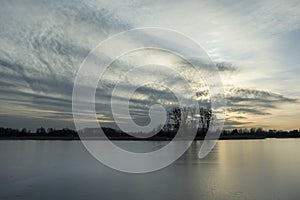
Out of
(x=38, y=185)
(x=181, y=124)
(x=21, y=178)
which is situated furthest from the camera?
(x=181, y=124)

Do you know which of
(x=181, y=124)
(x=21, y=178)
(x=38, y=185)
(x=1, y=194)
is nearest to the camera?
(x=1, y=194)

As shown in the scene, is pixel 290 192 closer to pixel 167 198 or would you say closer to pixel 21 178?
pixel 167 198

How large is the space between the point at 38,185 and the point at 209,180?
7.39 m

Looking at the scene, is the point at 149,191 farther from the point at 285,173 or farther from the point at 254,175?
the point at 285,173

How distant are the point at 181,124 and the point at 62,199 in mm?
62445

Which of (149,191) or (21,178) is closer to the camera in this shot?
(149,191)

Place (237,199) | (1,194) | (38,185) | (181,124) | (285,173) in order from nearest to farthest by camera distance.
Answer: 1. (237,199)
2. (1,194)
3. (38,185)
4. (285,173)
5. (181,124)

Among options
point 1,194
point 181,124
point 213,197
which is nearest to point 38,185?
point 1,194

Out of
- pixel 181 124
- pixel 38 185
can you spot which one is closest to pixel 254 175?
pixel 38 185

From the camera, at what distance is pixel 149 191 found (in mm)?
10141

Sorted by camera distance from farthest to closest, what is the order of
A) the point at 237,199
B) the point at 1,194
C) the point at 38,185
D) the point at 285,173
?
the point at 285,173 → the point at 38,185 → the point at 1,194 → the point at 237,199

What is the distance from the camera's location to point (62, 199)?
9023 millimetres

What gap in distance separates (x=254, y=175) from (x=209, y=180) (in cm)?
284

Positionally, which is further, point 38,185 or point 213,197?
point 38,185
